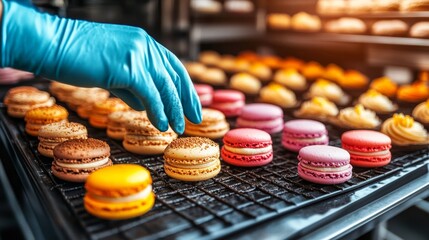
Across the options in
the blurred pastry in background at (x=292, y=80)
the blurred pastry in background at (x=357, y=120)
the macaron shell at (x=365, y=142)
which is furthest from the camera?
the blurred pastry in background at (x=292, y=80)

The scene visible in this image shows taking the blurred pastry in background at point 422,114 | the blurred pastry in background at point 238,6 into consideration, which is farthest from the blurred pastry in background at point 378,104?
the blurred pastry in background at point 238,6

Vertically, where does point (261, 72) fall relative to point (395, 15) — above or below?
below

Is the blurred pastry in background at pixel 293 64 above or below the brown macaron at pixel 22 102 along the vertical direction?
above

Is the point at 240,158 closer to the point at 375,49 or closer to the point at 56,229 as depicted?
the point at 56,229

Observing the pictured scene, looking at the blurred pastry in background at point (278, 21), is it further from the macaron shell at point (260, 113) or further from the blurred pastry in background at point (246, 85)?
the macaron shell at point (260, 113)

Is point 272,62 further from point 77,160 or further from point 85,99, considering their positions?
point 77,160

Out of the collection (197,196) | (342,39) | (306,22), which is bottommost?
(197,196)

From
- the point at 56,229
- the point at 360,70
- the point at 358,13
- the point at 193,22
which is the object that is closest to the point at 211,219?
the point at 56,229

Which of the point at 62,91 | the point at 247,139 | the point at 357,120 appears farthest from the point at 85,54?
the point at 62,91
